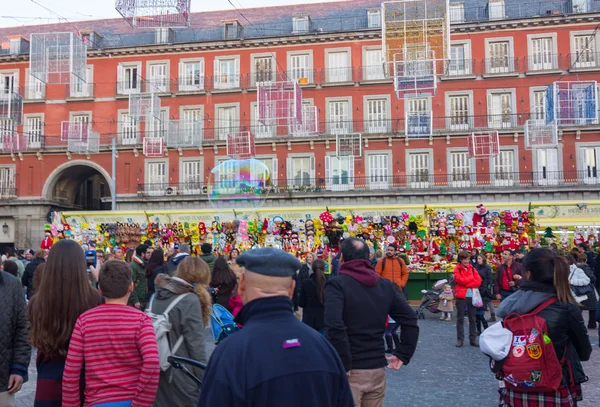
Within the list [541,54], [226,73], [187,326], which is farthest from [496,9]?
[187,326]

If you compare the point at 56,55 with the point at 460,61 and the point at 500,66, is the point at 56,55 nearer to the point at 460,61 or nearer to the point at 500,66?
the point at 460,61

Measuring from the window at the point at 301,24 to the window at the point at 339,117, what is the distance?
5090 millimetres

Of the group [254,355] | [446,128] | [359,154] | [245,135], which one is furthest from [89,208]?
[254,355]

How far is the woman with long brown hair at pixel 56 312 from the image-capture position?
3451mm

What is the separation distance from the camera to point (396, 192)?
30656 mm

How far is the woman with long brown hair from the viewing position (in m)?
3.45

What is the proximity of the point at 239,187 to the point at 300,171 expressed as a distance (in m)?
17.3

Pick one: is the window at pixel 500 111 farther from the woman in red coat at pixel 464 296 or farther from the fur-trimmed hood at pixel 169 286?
the fur-trimmed hood at pixel 169 286

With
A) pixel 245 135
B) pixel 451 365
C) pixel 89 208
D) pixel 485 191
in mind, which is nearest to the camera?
pixel 451 365

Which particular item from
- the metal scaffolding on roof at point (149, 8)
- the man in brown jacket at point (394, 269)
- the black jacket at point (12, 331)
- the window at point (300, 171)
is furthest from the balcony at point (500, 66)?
the black jacket at point (12, 331)

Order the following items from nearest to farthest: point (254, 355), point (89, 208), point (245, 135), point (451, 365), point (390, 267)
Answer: point (254, 355) → point (451, 365) → point (390, 267) → point (245, 135) → point (89, 208)

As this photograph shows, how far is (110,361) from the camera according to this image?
3244 mm

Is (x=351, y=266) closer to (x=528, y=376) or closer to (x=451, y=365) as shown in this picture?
(x=528, y=376)

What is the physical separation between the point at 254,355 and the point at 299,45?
106ft
